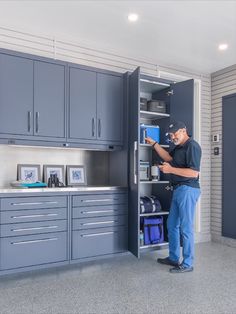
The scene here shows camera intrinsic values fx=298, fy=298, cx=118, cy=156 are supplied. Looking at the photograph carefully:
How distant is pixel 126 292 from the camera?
2.95 m

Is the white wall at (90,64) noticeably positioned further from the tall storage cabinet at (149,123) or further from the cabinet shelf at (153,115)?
the cabinet shelf at (153,115)

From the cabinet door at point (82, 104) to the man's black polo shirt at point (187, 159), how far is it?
108 centimetres

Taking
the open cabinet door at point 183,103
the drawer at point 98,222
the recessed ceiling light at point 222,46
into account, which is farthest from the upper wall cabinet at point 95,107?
the recessed ceiling light at point 222,46

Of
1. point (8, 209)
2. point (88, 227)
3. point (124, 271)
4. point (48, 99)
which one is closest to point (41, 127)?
point (48, 99)

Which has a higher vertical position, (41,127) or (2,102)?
(2,102)

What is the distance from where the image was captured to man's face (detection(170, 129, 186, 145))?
3627 mm

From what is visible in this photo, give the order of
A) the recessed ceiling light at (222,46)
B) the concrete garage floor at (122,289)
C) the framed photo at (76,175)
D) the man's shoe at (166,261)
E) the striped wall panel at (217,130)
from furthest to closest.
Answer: the striped wall panel at (217,130) → the recessed ceiling light at (222,46) → the framed photo at (76,175) → the man's shoe at (166,261) → the concrete garage floor at (122,289)

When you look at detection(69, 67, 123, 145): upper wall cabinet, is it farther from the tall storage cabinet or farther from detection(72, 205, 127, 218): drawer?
detection(72, 205, 127, 218): drawer

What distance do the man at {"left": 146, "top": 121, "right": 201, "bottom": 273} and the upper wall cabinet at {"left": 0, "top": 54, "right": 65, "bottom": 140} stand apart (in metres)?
1.42

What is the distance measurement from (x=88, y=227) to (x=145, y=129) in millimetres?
1512

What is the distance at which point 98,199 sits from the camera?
367 cm

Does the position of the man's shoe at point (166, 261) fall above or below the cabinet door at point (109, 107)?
below

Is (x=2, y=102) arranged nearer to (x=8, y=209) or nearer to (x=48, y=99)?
(x=48, y=99)

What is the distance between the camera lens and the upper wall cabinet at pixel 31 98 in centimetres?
328
